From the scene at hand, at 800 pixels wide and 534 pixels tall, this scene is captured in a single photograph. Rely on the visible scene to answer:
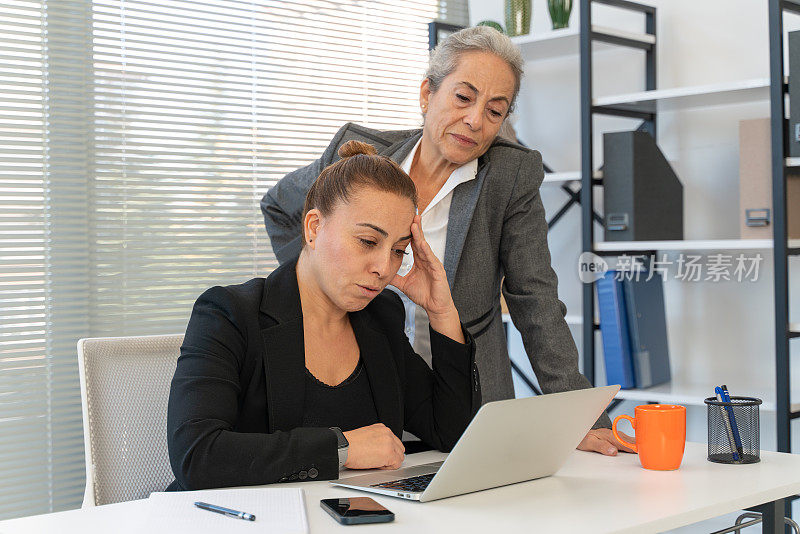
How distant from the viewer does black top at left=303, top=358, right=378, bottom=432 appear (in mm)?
1460

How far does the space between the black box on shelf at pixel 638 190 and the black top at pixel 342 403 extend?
1.50m

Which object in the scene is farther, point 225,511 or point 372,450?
point 372,450

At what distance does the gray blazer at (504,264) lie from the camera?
1799 millimetres

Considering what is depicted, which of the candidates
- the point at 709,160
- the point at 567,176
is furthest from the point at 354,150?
the point at 709,160

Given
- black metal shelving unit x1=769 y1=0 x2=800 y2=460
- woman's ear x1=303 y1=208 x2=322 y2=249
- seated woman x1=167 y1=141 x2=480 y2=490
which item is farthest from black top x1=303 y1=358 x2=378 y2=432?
black metal shelving unit x1=769 y1=0 x2=800 y2=460

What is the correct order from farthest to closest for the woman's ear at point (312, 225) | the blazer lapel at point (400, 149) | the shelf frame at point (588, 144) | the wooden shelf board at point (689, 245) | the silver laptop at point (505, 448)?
the shelf frame at point (588, 144), the wooden shelf board at point (689, 245), the blazer lapel at point (400, 149), the woman's ear at point (312, 225), the silver laptop at point (505, 448)

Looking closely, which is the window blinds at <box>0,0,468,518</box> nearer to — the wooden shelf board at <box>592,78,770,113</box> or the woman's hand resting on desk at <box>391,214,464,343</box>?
the wooden shelf board at <box>592,78,770,113</box>

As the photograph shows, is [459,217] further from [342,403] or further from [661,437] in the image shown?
[661,437]

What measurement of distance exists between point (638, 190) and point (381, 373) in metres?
1.50

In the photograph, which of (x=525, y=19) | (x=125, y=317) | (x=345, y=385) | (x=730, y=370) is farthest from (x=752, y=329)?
(x=125, y=317)

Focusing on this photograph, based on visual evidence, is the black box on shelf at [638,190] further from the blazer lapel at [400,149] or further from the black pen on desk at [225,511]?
the black pen on desk at [225,511]

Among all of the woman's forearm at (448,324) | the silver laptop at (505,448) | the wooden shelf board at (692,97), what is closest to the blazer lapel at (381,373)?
the woman's forearm at (448,324)

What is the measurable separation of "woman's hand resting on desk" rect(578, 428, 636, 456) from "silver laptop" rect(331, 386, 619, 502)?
20 cm

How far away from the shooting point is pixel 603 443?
1.50 metres
